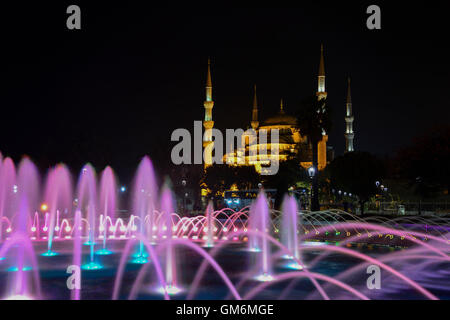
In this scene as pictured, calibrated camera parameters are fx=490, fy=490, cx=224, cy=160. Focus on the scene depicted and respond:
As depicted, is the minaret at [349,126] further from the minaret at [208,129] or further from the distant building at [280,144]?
the minaret at [208,129]

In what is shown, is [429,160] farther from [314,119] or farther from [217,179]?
[217,179]

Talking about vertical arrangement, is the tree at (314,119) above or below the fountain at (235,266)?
above

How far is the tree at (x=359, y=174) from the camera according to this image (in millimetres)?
48406

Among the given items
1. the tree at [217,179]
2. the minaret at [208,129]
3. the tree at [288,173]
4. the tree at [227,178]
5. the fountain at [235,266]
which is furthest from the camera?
the minaret at [208,129]

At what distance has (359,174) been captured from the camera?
51750 millimetres

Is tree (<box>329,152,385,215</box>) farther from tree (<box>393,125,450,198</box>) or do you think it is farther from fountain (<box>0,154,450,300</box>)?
fountain (<box>0,154,450,300</box>)

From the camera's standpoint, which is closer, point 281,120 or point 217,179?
point 217,179

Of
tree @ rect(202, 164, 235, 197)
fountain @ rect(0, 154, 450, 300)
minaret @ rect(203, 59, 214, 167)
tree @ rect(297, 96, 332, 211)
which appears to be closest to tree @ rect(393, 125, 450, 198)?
tree @ rect(297, 96, 332, 211)

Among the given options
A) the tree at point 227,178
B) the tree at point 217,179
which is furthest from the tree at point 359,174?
the tree at point 217,179

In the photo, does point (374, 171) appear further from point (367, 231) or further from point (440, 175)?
point (367, 231)

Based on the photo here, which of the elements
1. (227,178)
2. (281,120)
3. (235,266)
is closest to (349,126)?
(281,120)

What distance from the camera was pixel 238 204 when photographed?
170 ft

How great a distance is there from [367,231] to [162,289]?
45.7ft
